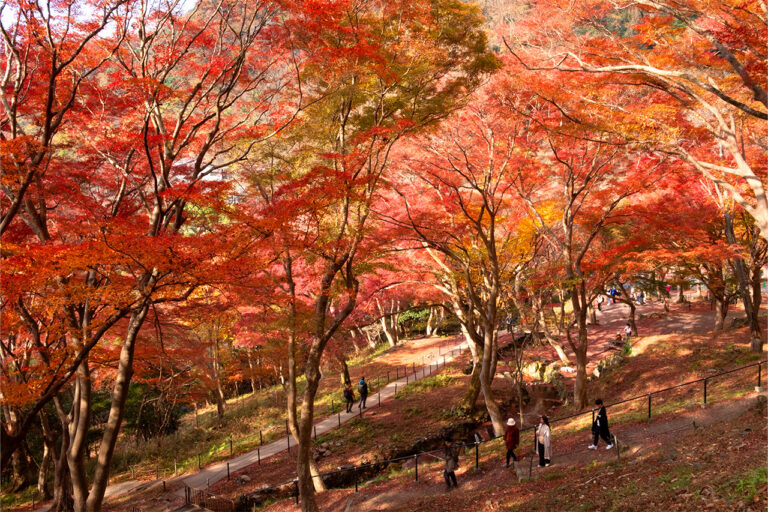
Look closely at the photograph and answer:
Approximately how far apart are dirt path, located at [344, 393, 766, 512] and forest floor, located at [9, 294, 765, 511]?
56 mm

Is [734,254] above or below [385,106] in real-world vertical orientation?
below

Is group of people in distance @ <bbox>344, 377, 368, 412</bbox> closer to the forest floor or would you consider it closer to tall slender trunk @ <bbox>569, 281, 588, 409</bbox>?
the forest floor

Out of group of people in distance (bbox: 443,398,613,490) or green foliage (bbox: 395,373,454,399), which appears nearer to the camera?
group of people in distance (bbox: 443,398,613,490)

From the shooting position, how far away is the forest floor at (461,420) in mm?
10539

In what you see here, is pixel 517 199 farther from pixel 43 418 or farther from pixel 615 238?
pixel 43 418

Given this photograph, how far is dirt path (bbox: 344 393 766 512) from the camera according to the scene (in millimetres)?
9883

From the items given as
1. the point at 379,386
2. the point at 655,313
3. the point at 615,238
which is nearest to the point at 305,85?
the point at 379,386

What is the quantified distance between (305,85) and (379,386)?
16.8 metres

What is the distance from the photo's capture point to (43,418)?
41.5ft

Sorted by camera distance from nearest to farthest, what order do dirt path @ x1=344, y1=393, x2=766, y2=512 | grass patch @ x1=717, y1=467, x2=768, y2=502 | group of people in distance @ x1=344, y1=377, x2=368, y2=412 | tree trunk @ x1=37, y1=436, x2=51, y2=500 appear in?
1. grass patch @ x1=717, y1=467, x2=768, y2=502
2. dirt path @ x1=344, y1=393, x2=766, y2=512
3. tree trunk @ x1=37, y1=436, x2=51, y2=500
4. group of people in distance @ x1=344, y1=377, x2=368, y2=412

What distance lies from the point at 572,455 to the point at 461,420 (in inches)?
292

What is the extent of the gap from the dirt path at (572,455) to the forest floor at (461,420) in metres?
0.06

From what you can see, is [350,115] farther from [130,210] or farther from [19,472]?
[19,472]

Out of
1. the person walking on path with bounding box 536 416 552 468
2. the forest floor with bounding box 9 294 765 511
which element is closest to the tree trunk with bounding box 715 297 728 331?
the forest floor with bounding box 9 294 765 511
